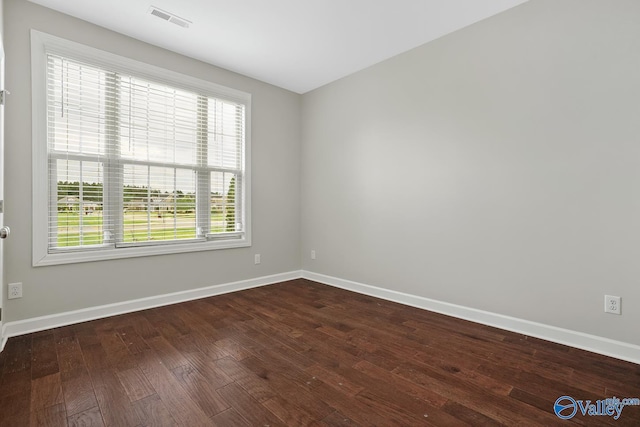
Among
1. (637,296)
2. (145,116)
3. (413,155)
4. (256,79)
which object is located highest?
(256,79)

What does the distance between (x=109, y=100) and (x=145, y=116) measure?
31 centimetres

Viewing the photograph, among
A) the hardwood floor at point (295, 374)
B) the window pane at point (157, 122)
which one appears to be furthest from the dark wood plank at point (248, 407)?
the window pane at point (157, 122)

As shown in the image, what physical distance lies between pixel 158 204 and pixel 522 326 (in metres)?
3.51

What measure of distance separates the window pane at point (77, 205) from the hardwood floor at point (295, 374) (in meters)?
0.75

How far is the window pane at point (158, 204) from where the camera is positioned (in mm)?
2939

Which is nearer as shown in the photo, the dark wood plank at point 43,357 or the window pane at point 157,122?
the dark wood plank at point 43,357

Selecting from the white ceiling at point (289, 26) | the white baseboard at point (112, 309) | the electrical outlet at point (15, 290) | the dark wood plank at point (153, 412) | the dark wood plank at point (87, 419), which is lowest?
the dark wood plank at point (87, 419)

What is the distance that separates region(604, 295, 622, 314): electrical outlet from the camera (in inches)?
80.0

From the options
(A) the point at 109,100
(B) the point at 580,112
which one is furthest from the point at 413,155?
(A) the point at 109,100

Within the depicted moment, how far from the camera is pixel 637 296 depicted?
1.97 meters

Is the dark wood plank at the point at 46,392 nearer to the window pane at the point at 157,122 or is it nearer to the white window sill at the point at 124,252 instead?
the white window sill at the point at 124,252

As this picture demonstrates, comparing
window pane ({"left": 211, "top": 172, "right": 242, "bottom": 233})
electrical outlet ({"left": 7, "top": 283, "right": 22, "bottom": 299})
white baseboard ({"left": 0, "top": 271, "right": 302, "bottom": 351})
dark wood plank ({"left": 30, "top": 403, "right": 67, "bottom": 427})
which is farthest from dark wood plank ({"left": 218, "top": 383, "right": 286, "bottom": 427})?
window pane ({"left": 211, "top": 172, "right": 242, "bottom": 233})

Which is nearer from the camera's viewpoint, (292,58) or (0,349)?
(0,349)

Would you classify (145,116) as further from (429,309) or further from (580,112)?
(580,112)
